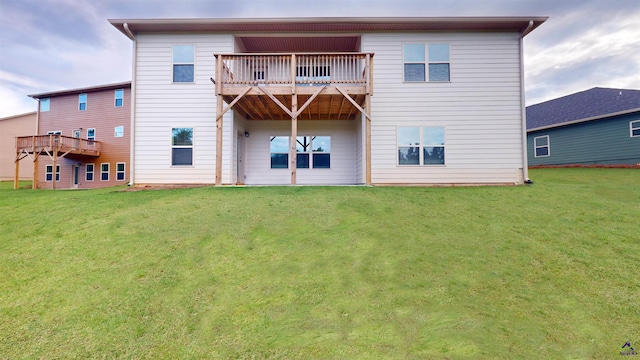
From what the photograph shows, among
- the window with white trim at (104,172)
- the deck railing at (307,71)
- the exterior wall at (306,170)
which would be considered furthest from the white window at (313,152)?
the window with white trim at (104,172)

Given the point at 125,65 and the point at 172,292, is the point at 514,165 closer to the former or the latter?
the point at 172,292

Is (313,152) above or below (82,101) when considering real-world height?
below

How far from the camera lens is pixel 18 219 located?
20.5 feet

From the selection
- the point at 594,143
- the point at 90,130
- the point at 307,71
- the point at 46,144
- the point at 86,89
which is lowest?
the point at 594,143

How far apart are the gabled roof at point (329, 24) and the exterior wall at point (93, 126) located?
1276 cm

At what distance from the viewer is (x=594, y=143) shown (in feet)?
57.0

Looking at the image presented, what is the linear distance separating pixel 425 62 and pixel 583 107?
52.7ft

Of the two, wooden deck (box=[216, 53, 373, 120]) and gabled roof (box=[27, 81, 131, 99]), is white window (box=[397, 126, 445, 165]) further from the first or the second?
gabled roof (box=[27, 81, 131, 99])

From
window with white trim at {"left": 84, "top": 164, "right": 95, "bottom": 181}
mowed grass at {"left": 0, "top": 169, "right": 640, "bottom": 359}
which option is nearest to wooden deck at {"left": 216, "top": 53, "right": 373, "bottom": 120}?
mowed grass at {"left": 0, "top": 169, "right": 640, "bottom": 359}

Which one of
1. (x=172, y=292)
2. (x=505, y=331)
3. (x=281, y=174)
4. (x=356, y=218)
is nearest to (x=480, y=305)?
(x=505, y=331)

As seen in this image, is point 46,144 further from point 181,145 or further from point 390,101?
point 390,101

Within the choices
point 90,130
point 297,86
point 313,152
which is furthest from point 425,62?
point 90,130

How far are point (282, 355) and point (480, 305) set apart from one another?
225 cm

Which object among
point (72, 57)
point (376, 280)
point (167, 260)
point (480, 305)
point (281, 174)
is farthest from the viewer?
point (72, 57)
